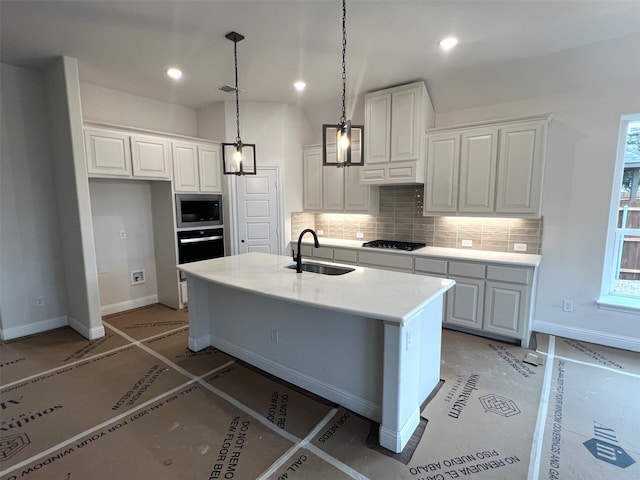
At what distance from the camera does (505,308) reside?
10.7ft

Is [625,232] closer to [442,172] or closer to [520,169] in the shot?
[520,169]

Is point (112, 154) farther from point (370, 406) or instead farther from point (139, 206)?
point (370, 406)

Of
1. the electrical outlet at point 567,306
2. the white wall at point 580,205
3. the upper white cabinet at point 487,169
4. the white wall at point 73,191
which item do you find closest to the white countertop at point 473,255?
the white wall at point 580,205

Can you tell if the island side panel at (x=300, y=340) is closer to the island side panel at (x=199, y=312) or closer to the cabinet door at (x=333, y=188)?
the island side panel at (x=199, y=312)

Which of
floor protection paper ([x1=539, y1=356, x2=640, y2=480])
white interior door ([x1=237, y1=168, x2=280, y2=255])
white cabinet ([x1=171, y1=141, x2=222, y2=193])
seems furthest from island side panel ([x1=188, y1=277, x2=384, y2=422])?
white cabinet ([x1=171, y1=141, x2=222, y2=193])

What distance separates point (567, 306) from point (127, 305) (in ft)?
Answer: 18.0

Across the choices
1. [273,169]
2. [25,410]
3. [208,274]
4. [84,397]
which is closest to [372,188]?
[273,169]

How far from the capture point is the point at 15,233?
11.3 feet

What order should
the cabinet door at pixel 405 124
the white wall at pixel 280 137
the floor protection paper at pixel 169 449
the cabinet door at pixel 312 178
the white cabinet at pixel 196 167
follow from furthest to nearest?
the cabinet door at pixel 312 178
the white wall at pixel 280 137
the white cabinet at pixel 196 167
the cabinet door at pixel 405 124
the floor protection paper at pixel 169 449

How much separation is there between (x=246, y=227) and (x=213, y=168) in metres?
0.97

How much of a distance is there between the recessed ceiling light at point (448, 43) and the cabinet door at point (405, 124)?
784mm

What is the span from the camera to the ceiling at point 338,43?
2318mm

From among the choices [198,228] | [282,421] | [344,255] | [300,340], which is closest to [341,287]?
[300,340]

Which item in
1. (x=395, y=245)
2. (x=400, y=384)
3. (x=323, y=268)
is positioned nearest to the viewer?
(x=400, y=384)
